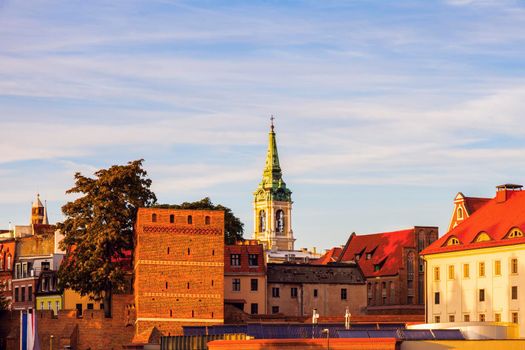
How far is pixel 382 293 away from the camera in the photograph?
6452 inches

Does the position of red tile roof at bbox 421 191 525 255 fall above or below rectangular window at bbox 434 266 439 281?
above

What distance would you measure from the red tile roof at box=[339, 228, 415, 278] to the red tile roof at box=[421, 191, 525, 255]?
1126 inches

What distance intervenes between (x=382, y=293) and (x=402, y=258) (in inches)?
171

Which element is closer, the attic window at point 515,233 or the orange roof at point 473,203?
the attic window at point 515,233

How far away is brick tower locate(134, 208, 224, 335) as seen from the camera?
125 metres

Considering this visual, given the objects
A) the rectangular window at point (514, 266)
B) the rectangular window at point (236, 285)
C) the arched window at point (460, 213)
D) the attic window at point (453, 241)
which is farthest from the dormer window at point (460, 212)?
the rectangular window at point (514, 266)

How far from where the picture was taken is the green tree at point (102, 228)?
126750mm

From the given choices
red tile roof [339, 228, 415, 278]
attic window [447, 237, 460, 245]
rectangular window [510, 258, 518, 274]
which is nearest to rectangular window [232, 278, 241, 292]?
attic window [447, 237, 460, 245]

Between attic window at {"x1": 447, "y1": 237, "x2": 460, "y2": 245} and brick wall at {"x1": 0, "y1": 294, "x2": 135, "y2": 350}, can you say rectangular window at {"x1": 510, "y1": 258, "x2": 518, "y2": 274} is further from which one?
brick wall at {"x1": 0, "y1": 294, "x2": 135, "y2": 350}

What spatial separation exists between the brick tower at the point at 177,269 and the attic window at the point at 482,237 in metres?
21.2

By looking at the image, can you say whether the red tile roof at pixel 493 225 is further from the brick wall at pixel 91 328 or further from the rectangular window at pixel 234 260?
the brick wall at pixel 91 328

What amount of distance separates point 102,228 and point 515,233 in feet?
111

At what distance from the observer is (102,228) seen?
128m

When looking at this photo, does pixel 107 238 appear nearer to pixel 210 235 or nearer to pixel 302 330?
pixel 210 235
